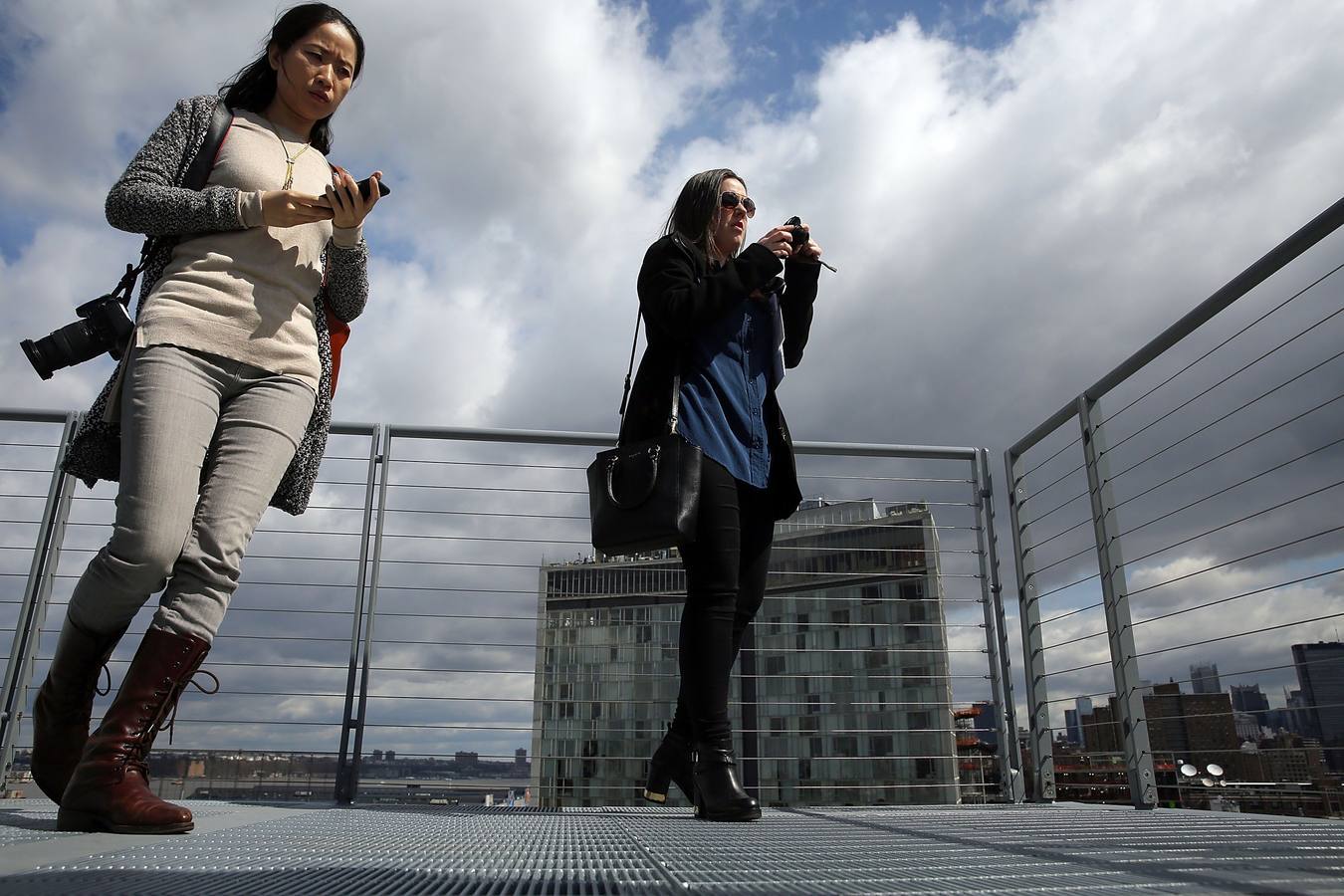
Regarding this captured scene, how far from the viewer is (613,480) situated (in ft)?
4.78

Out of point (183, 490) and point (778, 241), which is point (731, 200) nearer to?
point (778, 241)

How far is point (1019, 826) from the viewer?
1289 millimetres

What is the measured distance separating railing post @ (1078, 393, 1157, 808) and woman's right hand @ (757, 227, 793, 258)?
1.25m

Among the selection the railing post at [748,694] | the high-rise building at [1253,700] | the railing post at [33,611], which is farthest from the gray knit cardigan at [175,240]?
the high-rise building at [1253,700]

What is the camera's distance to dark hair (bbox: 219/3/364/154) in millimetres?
1352

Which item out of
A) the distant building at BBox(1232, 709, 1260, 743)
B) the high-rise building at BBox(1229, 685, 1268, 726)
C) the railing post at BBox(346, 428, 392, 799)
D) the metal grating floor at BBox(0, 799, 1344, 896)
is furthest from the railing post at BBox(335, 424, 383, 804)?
the distant building at BBox(1232, 709, 1260, 743)

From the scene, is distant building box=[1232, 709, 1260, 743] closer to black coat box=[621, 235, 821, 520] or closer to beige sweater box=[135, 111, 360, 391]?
black coat box=[621, 235, 821, 520]

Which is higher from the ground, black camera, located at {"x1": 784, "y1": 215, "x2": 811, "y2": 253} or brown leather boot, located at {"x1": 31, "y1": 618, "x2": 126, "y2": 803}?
black camera, located at {"x1": 784, "y1": 215, "x2": 811, "y2": 253}

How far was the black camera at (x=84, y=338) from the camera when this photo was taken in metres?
1.21

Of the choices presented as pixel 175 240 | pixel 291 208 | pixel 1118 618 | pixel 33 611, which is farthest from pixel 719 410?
pixel 33 611

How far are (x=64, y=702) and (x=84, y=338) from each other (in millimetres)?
513

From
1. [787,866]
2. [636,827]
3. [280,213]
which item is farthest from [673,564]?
[787,866]

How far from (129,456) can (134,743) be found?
0.37m

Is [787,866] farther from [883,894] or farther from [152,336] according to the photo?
[152,336]
